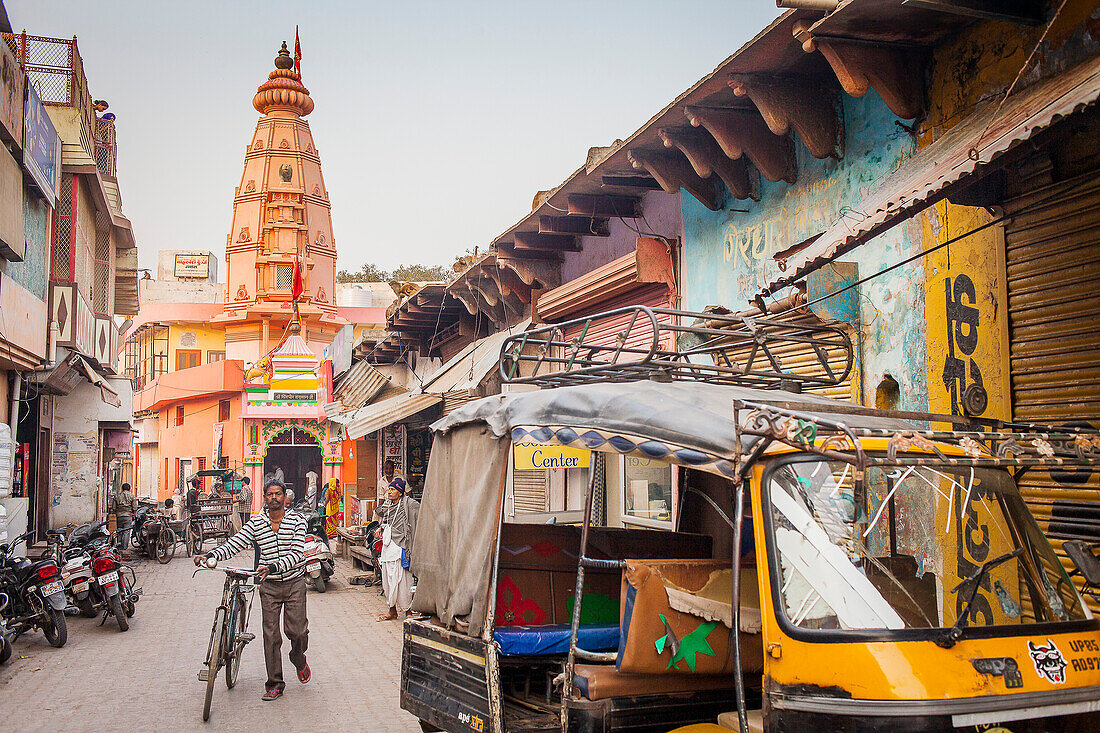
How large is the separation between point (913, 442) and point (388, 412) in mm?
11991

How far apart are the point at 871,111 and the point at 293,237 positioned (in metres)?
31.5

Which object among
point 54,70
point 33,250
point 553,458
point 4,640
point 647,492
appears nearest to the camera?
point 4,640

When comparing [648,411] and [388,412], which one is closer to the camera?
[648,411]

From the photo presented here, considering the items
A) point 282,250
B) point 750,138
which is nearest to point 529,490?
point 750,138

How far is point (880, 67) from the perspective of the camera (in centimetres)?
550

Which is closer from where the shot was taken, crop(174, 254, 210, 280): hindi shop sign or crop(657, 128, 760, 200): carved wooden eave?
crop(657, 128, 760, 200): carved wooden eave

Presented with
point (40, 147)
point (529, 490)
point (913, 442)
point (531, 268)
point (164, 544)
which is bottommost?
point (164, 544)

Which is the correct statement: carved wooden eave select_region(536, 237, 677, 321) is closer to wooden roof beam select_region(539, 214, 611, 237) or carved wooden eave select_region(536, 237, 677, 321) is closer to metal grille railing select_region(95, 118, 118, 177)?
wooden roof beam select_region(539, 214, 611, 237)

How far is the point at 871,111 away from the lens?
612cm

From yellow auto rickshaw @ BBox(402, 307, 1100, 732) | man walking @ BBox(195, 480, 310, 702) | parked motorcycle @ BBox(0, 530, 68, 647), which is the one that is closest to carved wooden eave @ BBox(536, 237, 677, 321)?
yellow auto rickshaw @ BBox(402, 307, 1100, 732)

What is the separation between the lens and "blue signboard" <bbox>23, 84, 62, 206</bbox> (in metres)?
13.0

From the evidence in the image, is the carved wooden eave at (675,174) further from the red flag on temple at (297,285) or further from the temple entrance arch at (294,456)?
the temple entrance arch at (294,456)

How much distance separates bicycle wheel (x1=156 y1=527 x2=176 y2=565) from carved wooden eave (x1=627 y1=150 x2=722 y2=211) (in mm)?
16794

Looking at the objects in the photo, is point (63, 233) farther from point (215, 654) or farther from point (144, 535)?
point (215, 654)
